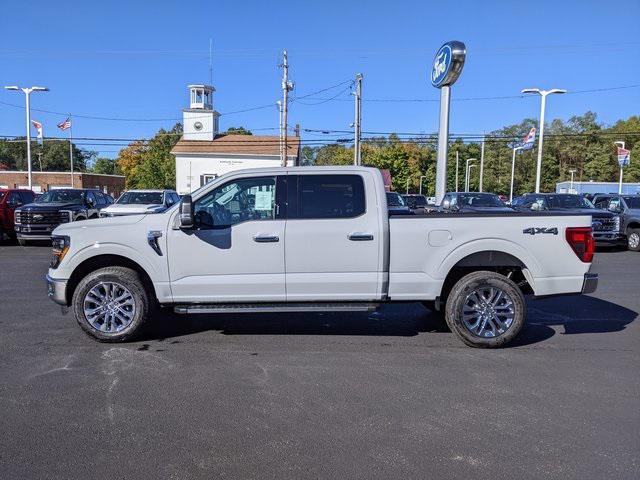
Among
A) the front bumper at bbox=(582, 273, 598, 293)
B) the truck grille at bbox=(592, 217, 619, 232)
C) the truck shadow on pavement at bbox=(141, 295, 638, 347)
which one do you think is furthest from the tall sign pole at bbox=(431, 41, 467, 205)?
the front bumper at bbox=(582, 273, 598, 293)

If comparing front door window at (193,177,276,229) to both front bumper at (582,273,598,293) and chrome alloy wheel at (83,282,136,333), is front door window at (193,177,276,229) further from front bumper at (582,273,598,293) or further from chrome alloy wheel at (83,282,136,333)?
front bumper at (582,273,598,293)

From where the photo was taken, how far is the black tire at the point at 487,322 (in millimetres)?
5785

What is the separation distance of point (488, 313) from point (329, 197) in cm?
226

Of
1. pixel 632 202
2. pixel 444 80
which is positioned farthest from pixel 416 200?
pixel 632 202

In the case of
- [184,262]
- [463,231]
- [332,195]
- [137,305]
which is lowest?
[137,305]

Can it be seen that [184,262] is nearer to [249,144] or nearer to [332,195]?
[332,195]

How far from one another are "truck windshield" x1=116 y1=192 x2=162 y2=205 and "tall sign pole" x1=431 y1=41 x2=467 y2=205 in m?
10.4

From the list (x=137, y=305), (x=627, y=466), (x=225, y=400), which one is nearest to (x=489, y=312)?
(x=627, y=466)

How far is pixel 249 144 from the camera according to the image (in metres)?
52.2

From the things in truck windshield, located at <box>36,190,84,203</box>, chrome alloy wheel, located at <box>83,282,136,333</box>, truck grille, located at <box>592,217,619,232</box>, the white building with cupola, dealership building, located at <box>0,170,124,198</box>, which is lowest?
chrome alloy wheel, located at <box>83,282,136,333</box>

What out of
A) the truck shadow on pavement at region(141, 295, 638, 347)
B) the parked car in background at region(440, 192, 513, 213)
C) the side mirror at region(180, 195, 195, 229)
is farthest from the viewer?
the parked car in background at region(440, 192, 513, 213)

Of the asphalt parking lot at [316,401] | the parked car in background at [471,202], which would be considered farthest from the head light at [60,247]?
the parked car in background at [471,202]

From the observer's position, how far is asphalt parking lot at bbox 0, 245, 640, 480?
3.36 m

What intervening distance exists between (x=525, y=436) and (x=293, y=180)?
139 inches
